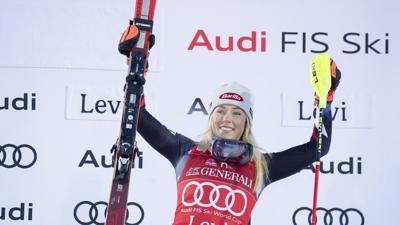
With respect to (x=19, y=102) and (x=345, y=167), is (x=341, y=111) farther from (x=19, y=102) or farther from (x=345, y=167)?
(x=19, y=102)

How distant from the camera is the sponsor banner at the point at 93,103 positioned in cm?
475

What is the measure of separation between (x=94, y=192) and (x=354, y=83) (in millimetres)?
1603

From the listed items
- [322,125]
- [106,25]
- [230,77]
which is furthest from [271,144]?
[106,25]

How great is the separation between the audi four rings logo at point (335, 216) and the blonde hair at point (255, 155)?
70 cm

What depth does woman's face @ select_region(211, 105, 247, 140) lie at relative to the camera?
4176 millimetres

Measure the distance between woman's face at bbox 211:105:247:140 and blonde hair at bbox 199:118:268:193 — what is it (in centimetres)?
2

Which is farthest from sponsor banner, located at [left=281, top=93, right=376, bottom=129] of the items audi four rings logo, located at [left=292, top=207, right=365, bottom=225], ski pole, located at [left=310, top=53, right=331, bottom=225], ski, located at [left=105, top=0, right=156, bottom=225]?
ski, located at [left=105, top=0, right=156, bottom=225]

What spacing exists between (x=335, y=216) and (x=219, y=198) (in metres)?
1.00

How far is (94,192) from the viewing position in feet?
15.5

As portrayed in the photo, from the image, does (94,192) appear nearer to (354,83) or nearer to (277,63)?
(277,63)

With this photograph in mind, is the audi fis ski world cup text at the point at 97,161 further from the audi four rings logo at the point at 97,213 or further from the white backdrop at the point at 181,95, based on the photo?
the audi four rings logo at the point at 97,213

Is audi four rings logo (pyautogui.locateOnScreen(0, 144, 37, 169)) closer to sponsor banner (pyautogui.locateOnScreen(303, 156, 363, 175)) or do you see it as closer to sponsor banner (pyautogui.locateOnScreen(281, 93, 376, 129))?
sponsor banner (pyautogui.locateOnScreen(281, 93, 376, 129))

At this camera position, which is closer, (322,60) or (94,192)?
(322,60)

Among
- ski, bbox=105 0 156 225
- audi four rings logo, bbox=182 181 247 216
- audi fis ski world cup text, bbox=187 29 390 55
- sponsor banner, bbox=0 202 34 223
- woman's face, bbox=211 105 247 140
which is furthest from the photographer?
audi fis ski world cup text, bbox=187 29 390 55
